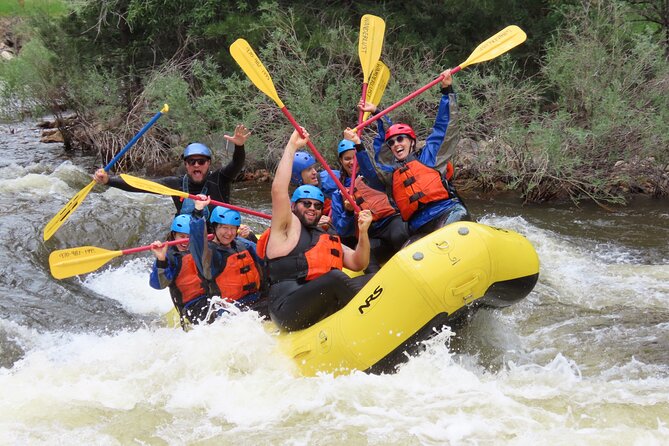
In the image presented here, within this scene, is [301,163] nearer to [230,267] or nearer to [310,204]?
[230,267]

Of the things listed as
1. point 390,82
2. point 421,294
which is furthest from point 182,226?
A: point 390,82

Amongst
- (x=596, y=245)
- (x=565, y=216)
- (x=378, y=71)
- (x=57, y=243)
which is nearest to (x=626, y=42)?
(x=565, y=216)

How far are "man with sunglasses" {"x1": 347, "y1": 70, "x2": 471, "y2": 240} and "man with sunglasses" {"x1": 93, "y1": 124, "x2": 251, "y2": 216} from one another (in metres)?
0.96

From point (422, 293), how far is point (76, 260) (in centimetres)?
259

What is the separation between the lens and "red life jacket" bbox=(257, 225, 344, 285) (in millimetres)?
3873

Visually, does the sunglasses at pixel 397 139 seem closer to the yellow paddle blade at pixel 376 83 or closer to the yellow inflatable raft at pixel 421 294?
the yellow inflatable raft at pixel 421 294

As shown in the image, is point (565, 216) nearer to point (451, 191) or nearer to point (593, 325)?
point (593, 325)

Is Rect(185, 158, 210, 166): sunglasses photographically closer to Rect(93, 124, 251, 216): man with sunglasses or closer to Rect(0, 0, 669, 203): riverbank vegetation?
Rect(93, 124, 251, 216): man with sunglasses

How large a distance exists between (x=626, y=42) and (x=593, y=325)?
19.6 ft

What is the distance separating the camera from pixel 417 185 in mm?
4555

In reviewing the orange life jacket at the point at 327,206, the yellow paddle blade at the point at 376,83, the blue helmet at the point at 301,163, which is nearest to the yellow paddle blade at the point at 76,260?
the blue helmet at the point at 301,163

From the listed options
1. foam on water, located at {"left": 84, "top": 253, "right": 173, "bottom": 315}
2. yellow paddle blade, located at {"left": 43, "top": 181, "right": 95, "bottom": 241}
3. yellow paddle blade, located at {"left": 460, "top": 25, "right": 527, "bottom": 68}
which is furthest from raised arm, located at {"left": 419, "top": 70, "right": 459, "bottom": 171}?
foam on water, located at {"left": 84, "top": 253, "right": 173, "bottom": 315}

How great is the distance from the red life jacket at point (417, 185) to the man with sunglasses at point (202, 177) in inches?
45.9

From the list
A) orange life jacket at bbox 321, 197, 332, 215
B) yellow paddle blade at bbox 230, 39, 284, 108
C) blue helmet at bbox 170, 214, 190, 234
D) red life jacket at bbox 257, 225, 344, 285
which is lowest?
orange life jacket at bbox 321, 197, 332, 215
